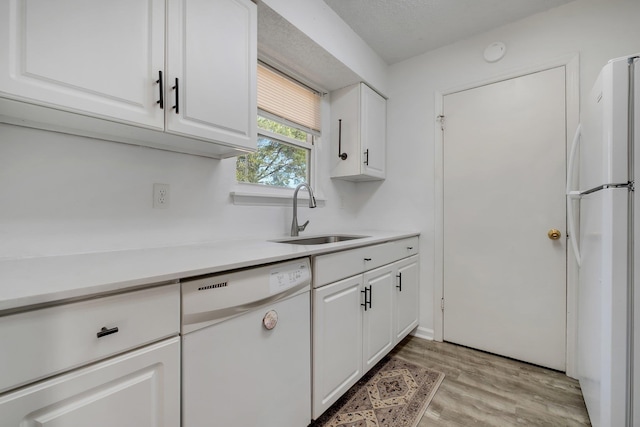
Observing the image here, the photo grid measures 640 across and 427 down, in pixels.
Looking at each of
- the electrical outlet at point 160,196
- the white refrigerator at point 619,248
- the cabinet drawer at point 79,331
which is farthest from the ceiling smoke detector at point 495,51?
the cabinet drawer at point 79,331

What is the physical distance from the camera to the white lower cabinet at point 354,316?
1.35 m

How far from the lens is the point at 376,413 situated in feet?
4.87

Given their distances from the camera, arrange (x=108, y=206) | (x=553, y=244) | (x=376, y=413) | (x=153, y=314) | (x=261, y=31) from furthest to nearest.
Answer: (x=553, y=244), (x=261, y=31), (x=376, y=413), (x=108, y=206), (x=153, y=314)

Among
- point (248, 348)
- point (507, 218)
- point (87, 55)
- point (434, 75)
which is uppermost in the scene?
point (434, 75)

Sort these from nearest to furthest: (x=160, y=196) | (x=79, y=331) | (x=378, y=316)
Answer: (x=79, y=331)
(x=160, y=196)
(x=378, y=316)

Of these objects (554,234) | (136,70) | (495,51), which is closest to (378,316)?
(554,234)

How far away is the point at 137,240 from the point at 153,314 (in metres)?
0.66

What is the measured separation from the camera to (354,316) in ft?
5.16

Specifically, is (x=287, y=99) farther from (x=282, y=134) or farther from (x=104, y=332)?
(x=104, y=332)

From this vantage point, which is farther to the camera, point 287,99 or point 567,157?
point 287,99

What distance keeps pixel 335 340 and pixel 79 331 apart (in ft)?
3.60

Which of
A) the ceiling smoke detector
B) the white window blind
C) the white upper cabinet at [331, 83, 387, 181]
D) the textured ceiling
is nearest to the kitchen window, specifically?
the white window blind

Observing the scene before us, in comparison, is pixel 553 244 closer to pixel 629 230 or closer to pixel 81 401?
pixel 629 230

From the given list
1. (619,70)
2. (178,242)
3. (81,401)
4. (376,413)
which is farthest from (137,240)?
(619,70)
